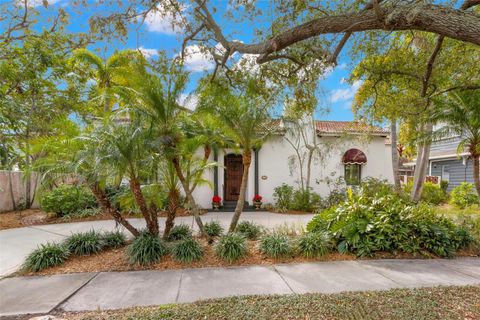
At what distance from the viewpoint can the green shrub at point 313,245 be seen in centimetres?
617

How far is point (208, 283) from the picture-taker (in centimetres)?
488

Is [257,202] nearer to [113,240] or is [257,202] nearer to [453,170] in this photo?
[113,240]

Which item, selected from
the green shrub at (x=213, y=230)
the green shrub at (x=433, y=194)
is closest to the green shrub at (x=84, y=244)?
the green shrub at (x=213, y=230)

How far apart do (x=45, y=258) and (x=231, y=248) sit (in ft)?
12.4

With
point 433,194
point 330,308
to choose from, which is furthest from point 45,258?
point 433,194

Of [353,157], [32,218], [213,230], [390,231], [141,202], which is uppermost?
[353,157]

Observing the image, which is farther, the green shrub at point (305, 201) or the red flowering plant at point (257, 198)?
the red flowering plant at point (257, 198)

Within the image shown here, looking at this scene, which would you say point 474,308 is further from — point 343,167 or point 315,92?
point 343,167

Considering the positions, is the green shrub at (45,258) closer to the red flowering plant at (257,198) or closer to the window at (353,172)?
the red flowering plant at (257,198)

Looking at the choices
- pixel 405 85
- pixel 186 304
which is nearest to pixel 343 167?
pixel 405 85

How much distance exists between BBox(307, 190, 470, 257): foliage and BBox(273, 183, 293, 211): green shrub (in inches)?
277

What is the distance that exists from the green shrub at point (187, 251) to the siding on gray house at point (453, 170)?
18706 mm

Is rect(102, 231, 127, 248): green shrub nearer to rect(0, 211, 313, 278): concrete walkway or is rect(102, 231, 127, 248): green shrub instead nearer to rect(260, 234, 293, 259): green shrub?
rect(0, 211, 313, 278): concrete walkway

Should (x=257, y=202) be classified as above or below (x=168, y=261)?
above
